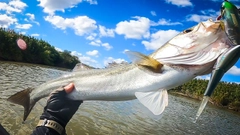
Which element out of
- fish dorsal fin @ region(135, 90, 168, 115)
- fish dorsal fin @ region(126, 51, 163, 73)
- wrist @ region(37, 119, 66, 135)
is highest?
fish dorsal fin @ region(126, 51, 163, 73)

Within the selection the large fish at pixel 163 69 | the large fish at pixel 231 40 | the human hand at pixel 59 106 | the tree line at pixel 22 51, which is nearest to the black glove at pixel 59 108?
the human hand at pixel 59 106

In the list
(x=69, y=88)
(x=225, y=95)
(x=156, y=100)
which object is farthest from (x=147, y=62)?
(x=225, y=95)

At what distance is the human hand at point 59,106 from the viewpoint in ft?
9.71

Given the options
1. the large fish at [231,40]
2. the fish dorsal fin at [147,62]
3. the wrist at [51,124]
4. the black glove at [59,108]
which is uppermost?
the large fish at [231,40]

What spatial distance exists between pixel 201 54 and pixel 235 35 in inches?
12.3

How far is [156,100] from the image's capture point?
7.20ft

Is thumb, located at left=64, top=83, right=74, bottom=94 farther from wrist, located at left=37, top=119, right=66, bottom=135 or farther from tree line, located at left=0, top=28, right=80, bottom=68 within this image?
tree line, located at left=0, top=28, right=80, bottom=68

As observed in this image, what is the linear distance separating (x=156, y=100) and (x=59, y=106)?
4.64 ft

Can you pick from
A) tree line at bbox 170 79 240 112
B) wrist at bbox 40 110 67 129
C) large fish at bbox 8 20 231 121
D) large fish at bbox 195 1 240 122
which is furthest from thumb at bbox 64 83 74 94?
tree line at bbox 170 79 240 112

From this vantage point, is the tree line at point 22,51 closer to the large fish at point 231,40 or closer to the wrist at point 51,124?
the wrist at point 51,124

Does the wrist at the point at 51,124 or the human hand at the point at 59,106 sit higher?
the human hand at the point at 59,106

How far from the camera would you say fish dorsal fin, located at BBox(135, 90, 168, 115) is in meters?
2.18

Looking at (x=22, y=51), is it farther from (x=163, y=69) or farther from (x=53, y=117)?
(x=163, y=69)

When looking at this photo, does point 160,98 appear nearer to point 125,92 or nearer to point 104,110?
point 125,92
